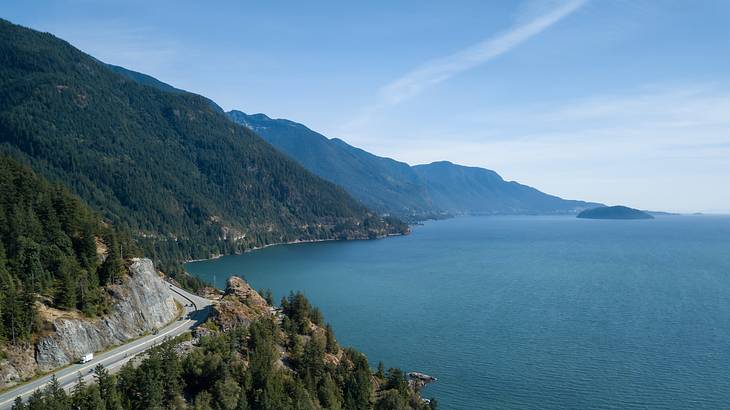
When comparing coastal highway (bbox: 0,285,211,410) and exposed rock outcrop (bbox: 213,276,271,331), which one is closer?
coastal highway (bbox: 0,285,211,410)

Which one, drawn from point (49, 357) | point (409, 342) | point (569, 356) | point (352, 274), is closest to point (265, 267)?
point (352, 274)

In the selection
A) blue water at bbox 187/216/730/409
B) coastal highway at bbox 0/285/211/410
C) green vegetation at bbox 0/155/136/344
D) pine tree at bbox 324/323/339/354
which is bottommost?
blue water at bbox 187/216/730/409

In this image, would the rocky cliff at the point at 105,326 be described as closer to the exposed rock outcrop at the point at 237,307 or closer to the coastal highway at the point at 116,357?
the coastal highway at the point at 116,357

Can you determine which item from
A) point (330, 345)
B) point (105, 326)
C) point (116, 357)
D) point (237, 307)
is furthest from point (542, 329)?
point (105, 326)

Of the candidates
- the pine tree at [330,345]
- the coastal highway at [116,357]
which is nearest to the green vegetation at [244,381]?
the pine tree at [330,345]

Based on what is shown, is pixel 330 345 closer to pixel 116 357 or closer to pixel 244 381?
pixel 244 381

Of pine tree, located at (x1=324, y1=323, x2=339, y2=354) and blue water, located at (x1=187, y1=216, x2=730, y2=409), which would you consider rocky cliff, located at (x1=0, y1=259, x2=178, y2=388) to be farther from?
blue water, located at (x1=187, y1=216, x2=730, y2=409)

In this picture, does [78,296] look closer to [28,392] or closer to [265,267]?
[28,392]

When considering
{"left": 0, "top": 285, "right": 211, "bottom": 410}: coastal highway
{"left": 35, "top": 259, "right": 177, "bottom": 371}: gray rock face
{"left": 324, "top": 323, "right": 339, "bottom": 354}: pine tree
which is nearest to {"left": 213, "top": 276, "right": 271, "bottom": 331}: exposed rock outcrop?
{"left": 0, "top": 285, "right": 211, "bottom": 410}: coastal highway
